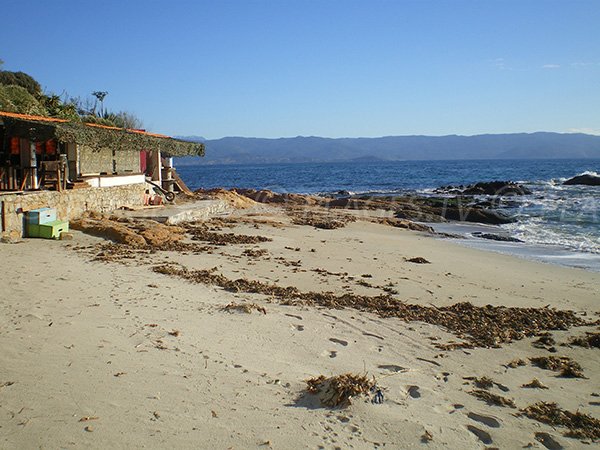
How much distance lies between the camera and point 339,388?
4.13 meters

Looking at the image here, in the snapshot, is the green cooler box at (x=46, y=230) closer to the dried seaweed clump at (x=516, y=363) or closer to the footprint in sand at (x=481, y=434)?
the dried seaweed clump at (x=516, y=363)

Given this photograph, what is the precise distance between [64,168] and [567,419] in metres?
12.3

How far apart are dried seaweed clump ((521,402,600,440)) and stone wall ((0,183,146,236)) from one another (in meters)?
9.71

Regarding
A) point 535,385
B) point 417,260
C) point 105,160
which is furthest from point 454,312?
point 105,160

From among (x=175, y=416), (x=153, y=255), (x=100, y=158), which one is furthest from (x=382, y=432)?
(x=100, y=158)

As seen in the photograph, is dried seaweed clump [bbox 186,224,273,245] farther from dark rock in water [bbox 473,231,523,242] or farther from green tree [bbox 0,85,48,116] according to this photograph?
green tree [bbox 0,85,48,116]

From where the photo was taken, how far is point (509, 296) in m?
8.45

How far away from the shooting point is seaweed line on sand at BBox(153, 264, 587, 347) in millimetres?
6328

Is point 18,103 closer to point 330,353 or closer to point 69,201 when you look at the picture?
point 69,201

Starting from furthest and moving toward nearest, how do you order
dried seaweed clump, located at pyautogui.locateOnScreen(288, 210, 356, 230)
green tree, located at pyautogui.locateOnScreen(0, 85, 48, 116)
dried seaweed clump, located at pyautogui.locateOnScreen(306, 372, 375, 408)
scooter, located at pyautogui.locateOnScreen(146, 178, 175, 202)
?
green tree, located at pyautogui.locateOnScreen(0, 85, 48, 116)
scooter, located at pyautogui.locateOnScreen(146, 178, 175, 202)
dried seaweed clump, located at pyautogui.locateOnScreen(288, 210, 356, 230)
dried seaweed clump, located at pyautogui.locateOnScreen(306, 372, 375, 408)

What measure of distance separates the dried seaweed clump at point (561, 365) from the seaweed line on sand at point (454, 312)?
543 mm

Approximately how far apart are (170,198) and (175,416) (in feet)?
51.7

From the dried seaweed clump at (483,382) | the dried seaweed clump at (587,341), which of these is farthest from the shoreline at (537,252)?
the dried seaweed clump at (483,382)

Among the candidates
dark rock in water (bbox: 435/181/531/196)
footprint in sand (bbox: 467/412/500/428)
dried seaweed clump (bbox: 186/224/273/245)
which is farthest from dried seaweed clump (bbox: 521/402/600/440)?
dark rock in water (bbox: 435/181/531/196)
